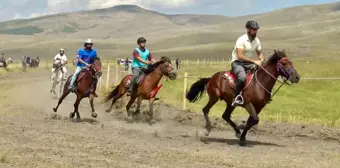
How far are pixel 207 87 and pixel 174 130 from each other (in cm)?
198

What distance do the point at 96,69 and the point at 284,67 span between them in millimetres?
6039

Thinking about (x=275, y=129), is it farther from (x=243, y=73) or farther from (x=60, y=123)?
(x=60, y=123)

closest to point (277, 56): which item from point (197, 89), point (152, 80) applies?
point (197, 89)

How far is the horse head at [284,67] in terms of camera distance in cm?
1184

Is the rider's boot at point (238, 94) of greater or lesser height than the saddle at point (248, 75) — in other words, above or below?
below

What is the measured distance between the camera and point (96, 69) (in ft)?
52.5

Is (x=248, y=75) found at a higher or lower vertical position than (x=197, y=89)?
higher

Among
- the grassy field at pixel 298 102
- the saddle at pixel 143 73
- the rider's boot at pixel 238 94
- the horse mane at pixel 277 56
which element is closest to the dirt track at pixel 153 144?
the rider's boot at pixel 238 94

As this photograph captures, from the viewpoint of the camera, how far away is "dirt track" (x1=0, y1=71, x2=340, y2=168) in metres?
9.20

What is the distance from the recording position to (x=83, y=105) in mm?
21891

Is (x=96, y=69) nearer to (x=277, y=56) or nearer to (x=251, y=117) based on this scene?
(x=251, y=117)

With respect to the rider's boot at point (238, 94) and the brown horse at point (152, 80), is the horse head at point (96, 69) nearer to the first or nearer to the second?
the brown horse at point (152, 80)

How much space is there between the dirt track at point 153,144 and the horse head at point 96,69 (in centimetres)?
136

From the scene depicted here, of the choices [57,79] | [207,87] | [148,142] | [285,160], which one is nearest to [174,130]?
[207,87]
